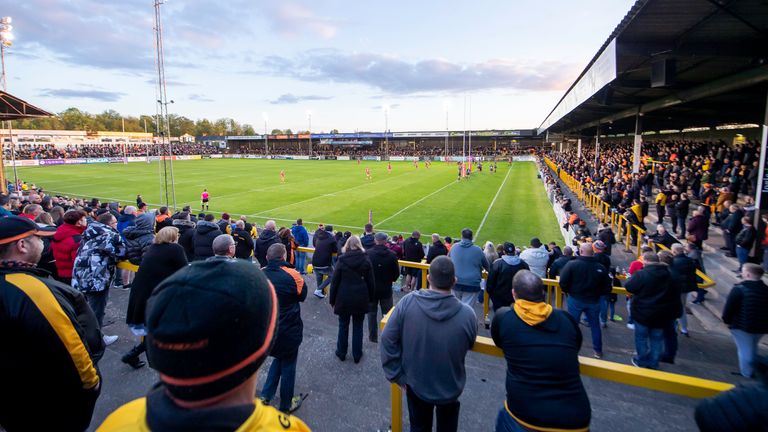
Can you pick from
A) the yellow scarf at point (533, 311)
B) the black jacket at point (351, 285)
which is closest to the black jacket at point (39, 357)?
the black jacket at point (351, 285)

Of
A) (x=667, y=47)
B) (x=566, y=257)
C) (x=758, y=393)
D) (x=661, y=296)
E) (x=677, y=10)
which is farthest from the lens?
(x=667, y=47)

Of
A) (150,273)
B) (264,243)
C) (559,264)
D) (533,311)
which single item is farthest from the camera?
(264,243)

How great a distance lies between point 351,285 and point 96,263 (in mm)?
3565

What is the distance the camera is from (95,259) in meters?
5.55

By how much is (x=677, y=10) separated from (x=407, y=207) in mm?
16668

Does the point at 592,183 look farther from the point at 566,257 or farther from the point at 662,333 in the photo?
the point at 662,333

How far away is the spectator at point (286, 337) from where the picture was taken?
4449 millimetres

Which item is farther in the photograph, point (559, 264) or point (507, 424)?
point (559, 264)

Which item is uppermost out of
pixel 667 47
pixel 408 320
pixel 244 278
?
pixel 667 47

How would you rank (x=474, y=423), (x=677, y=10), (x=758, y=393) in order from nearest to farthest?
(x=758, y=393), (x=474, y=423), (x=677, y=10)

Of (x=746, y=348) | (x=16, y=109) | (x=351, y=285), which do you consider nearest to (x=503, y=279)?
(x=351, y=285)

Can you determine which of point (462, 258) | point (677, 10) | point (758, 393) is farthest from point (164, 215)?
point (677, 10)

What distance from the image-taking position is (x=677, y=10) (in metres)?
8.29

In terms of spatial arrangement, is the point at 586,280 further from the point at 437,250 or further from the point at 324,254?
the point at 324,254
